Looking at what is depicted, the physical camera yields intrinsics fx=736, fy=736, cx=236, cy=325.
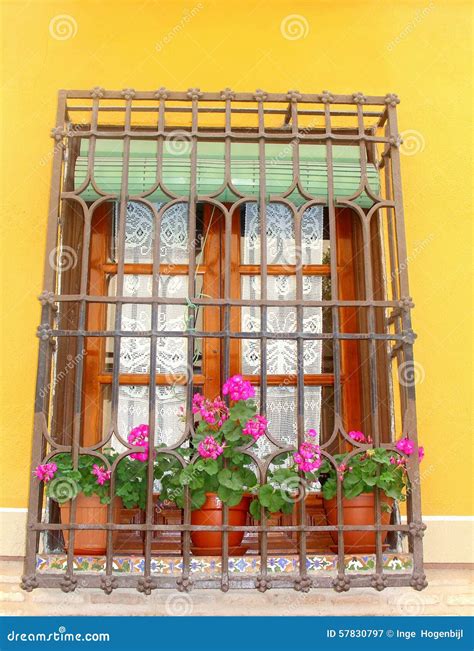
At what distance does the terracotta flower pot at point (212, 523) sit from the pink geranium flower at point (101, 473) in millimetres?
372

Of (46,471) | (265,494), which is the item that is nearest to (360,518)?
(265,494)

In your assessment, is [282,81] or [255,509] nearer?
[255,509]

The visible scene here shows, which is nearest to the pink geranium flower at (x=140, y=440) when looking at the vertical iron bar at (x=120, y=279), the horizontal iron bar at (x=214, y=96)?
the vertical iron bar at (x=120, y=279)

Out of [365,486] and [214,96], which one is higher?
[214,96]

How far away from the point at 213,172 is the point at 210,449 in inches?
48.9

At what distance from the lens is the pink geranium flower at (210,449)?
281cm

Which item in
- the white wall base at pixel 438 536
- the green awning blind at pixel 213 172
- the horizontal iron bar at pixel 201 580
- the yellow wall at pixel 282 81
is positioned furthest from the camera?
the yellow wall at pixel 282 81

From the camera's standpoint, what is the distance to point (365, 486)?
9.46 ft

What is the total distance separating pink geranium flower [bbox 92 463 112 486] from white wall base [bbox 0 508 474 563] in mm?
551

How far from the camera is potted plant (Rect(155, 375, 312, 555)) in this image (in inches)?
111

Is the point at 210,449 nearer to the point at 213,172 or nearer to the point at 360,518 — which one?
the point at 360,518

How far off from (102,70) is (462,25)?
74.2 inches

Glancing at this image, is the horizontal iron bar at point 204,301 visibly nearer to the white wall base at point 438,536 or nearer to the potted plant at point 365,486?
the potted plant at point 365,486

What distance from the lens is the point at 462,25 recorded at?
3.85 m
